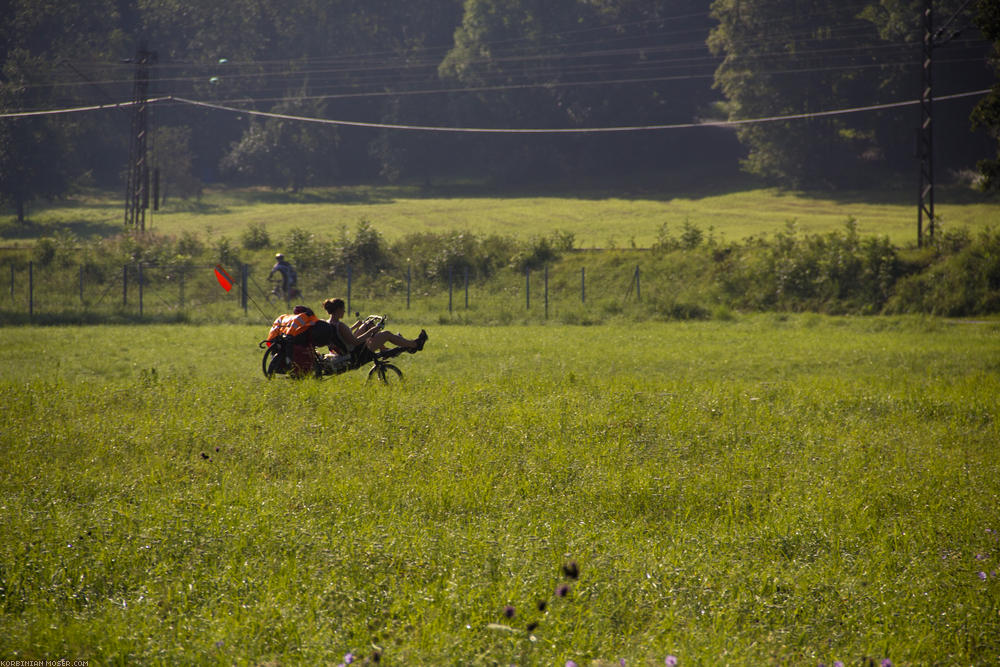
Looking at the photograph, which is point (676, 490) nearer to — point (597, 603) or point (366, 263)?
point (597, 603)

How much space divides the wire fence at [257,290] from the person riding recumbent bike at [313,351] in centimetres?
1765

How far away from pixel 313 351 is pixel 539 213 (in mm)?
46983

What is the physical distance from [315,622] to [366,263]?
33715mm

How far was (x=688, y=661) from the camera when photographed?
437 centimetres

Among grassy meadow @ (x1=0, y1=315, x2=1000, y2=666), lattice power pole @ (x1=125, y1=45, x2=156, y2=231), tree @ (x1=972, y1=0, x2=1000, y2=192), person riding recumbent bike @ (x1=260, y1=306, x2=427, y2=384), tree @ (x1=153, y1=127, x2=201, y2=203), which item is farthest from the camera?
tree @ (x1=153, y1=127, x2=201, y2=203)

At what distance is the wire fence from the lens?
3139 cm

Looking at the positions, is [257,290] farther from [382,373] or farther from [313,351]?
[382,373]

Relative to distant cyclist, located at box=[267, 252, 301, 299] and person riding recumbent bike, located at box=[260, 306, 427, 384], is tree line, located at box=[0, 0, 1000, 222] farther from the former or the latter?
person riding recumbent bike, located at box=[260, 306, 427, 384]

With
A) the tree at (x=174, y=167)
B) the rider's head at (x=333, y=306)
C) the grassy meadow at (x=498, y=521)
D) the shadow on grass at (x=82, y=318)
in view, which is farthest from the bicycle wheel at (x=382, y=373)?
the tree at (x=174, y=167)

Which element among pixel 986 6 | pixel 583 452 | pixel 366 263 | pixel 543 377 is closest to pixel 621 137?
pixel 366 263

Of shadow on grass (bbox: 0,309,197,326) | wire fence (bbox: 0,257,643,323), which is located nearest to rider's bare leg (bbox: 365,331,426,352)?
shadow on grass (bbox: 0,309,197,326)

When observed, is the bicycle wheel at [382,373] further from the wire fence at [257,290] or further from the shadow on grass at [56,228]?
the shadow on grass at [56,228]

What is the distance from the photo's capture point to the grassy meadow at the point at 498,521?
4684mm

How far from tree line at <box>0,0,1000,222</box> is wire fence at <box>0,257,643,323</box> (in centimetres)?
3310
